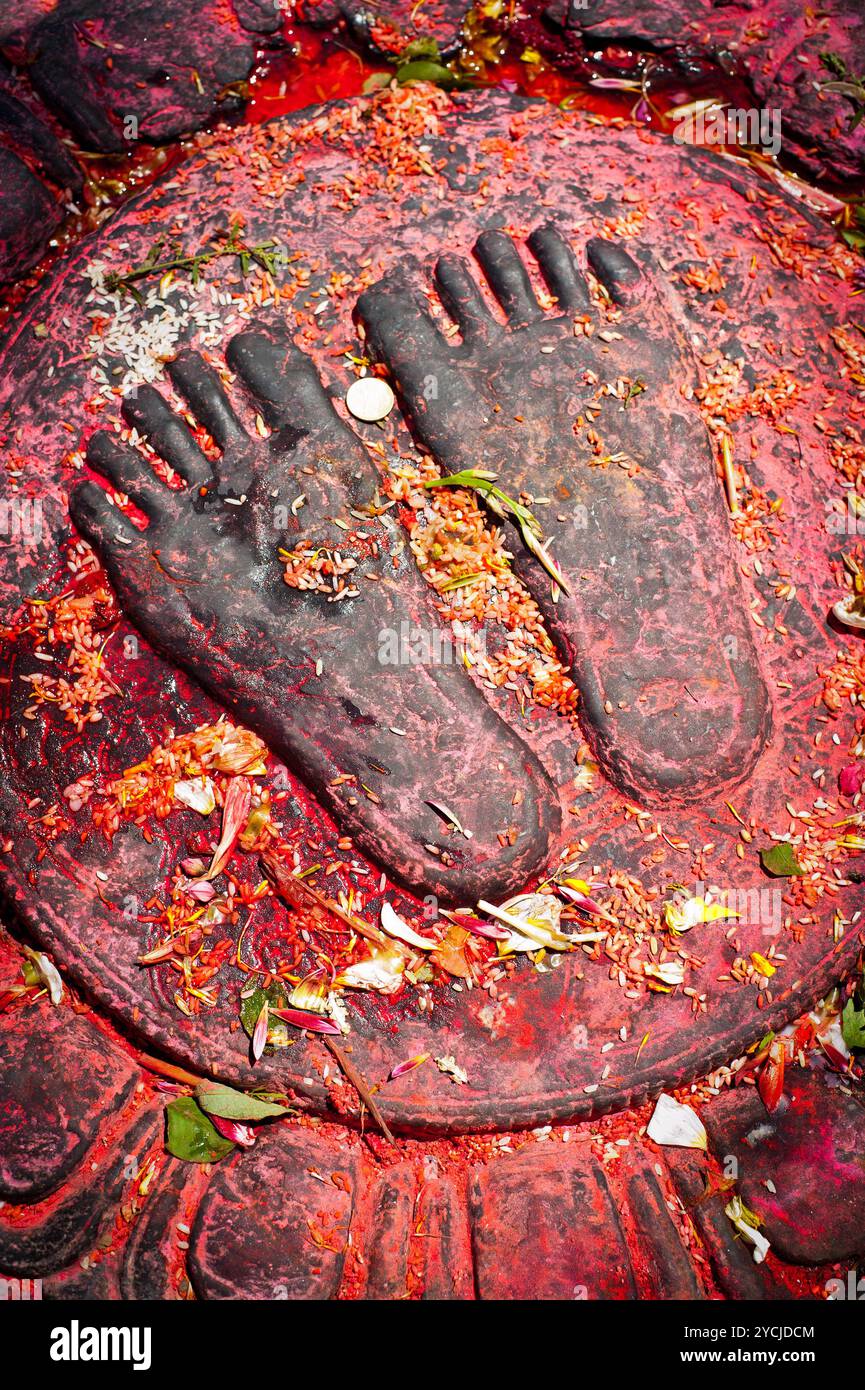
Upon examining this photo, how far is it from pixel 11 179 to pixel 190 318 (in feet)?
2.70

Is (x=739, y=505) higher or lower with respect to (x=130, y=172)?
lower

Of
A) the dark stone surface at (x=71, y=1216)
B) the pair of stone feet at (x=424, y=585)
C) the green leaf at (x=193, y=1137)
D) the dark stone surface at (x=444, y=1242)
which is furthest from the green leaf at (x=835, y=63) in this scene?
the dark stone surface at (x=71, y=1216)

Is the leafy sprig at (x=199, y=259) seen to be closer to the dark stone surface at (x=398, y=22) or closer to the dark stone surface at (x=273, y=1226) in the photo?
the dark stone surface at (x=398, y=22)

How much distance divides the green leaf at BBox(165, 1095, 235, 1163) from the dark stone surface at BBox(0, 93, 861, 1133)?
0.42 feet

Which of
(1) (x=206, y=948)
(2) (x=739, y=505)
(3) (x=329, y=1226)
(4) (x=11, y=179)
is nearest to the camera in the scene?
(3) (x=329, y=1226)

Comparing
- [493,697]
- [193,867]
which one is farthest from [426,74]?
[193,867]

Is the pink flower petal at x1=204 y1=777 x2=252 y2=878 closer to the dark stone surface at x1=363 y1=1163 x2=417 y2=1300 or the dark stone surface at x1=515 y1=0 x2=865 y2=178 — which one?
the dark stone surface at x1=363 y1=1163 x2=417 y2=1300

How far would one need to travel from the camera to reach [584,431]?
8.57ft

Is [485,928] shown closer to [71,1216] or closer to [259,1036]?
[259,1036]

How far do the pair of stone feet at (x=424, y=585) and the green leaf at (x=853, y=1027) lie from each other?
72 centimetres

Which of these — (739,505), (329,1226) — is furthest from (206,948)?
(739,505)

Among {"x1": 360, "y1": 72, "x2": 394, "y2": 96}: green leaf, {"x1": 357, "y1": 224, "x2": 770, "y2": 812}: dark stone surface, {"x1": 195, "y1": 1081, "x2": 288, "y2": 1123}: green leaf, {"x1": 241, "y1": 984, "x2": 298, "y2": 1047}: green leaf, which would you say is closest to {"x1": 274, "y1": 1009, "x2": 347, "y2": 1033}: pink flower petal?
{"x1": 241, "y1": 984, "x2": 298, "y2": 1047}: green leaf

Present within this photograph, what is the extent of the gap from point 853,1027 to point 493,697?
1.27 m

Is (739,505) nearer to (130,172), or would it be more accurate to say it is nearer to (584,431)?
(584,431)
